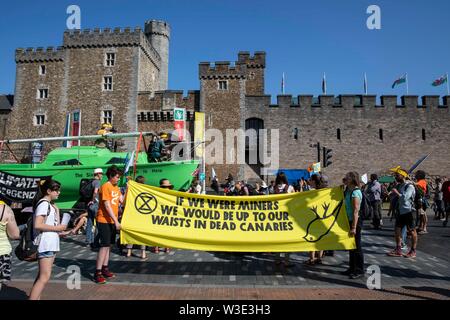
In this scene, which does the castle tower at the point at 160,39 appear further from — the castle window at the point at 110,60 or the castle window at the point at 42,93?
the castle window at the point at 42,93

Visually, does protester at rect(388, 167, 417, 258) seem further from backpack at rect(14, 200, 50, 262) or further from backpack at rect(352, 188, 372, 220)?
backpack at rect(14, 200, 50, 262)

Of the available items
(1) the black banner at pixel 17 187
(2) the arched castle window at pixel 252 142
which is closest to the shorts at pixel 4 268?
(1) the black banner at pixel 17 187

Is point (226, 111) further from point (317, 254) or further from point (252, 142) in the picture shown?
point (317, 254)

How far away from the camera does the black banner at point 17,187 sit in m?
11.7

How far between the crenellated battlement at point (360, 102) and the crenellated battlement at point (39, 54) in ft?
73.0

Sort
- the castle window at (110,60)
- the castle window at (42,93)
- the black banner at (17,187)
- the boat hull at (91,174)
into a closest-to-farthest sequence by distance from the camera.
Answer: the black banner at (17,187) → the boat hull at (91,174) → the castle window at (110,60) → the castle window at (42,93)

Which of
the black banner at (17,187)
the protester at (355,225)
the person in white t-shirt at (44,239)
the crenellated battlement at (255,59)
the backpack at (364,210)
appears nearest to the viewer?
the person in white t-shirt at (44,239)

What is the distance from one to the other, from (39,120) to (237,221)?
3427cm

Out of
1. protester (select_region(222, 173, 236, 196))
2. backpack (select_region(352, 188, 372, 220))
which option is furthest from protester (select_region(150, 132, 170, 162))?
backpack (select_region(352, 188, 372, 220))

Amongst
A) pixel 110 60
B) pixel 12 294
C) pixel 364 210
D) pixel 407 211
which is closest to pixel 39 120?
pixel 110 60

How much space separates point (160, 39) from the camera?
41.4 m

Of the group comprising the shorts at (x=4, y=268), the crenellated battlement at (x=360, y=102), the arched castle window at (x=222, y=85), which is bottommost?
the shorts at (x=4, y=268)

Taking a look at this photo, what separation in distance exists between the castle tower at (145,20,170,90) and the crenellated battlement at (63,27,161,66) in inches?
265
